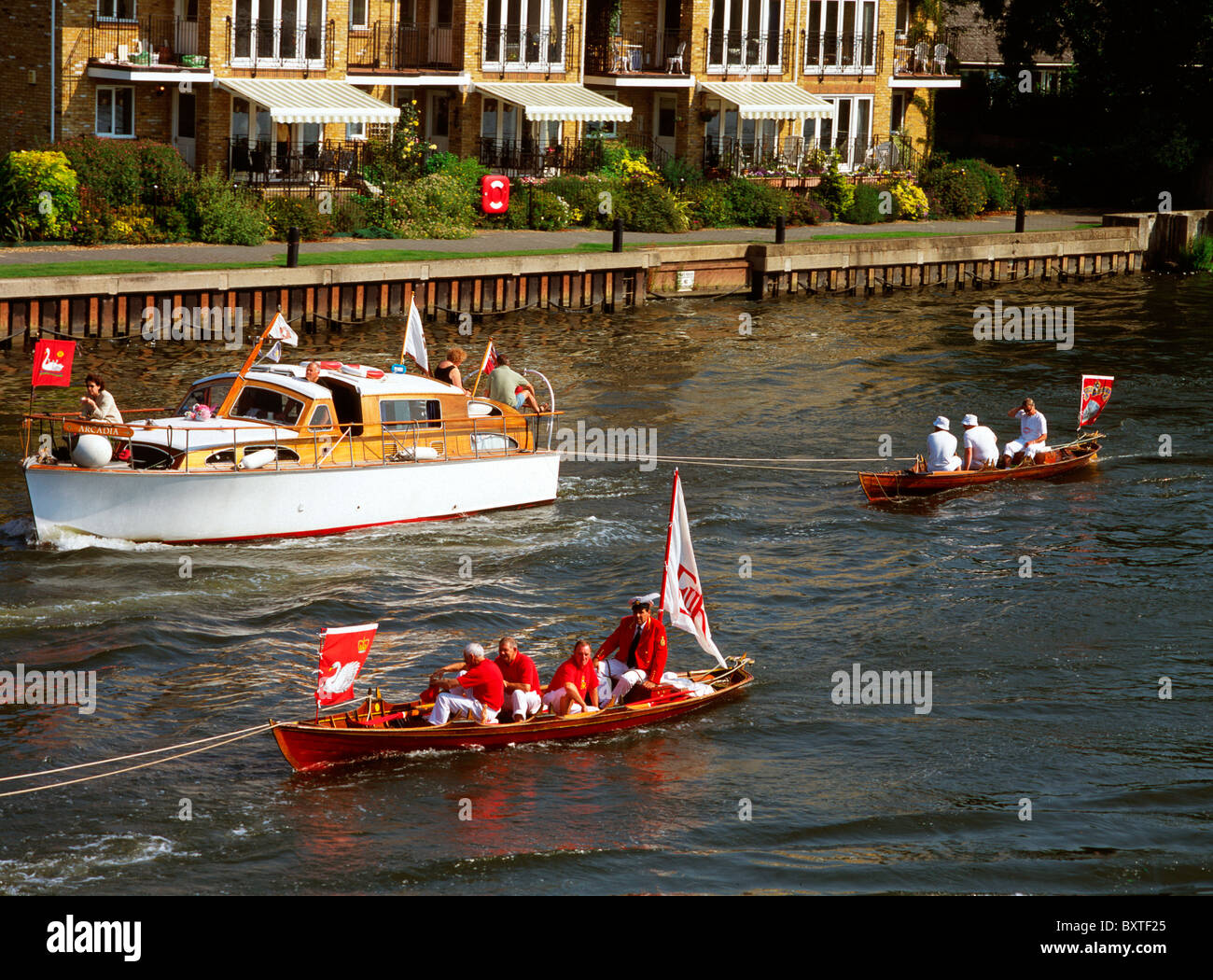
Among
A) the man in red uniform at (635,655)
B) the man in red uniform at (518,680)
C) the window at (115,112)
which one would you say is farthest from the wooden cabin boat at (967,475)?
the window at (115,112)

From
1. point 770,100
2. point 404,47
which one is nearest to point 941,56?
point 770,100

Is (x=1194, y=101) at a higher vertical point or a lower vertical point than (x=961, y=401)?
higher

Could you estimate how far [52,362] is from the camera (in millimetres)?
23453

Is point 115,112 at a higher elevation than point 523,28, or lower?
lower

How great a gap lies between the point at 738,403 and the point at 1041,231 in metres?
25.0

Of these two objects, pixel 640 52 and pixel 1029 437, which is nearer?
pixel 1029 437

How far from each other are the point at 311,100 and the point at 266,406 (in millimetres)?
25723

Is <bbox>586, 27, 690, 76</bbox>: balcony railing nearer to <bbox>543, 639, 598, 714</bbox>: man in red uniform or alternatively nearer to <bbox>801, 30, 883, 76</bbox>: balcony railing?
<bbox>801, 30, 883, 76</bbox>: balcony railing

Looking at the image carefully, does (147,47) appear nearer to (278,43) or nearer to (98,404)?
(278,43)

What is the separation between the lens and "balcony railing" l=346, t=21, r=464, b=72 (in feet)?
172

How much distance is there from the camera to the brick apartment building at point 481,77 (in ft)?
153

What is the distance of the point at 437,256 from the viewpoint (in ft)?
146
